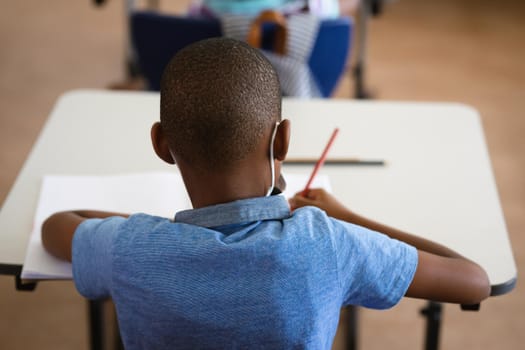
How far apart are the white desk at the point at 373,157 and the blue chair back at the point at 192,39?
0.46m

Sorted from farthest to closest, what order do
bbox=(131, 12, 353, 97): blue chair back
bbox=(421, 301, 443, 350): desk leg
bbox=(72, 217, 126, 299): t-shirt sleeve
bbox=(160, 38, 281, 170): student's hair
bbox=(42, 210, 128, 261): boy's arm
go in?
bbox=(131, 12, 353, 97): blue chair back
bbox=(421, 301, 443, 350): desk leg
bbox=(42, 210, 128, 261): boy's arm
bbox=(72, 217, 126, 299): t-shirt sleeve
bbox=(160, 38, 281, 170): student's hair

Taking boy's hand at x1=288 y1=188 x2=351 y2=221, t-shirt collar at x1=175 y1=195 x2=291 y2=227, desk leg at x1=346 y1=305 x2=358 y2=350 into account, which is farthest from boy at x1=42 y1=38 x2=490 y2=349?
desk leg at x1=346 y1=305 x2=358 y2=350

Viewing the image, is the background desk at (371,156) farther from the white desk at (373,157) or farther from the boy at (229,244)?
the boy at (229,244)

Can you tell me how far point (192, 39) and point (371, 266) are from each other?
138 cm

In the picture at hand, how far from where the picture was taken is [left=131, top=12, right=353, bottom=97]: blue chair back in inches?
88.9

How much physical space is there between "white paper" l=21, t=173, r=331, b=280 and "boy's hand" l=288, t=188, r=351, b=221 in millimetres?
71

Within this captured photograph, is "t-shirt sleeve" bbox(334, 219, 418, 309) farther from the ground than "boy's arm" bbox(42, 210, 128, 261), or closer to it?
farther from the ground

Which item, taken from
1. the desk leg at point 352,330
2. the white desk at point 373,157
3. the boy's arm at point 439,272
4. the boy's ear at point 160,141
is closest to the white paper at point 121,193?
the white desk at point 373,157

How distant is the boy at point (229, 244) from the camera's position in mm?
970

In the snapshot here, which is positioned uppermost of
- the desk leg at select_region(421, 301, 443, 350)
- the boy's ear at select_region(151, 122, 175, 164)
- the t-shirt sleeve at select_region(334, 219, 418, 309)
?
the boy's ear at select_region(151, 122, 175, 164)

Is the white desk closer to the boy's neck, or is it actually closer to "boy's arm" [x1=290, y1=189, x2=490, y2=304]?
"boy's arm" [x1=290, y1=189, x2=490, y2=304]

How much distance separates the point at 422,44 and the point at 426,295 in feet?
10.0

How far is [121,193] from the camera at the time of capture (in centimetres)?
146

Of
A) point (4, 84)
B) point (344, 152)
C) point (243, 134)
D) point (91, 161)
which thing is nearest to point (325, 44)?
point (344, 152)
